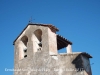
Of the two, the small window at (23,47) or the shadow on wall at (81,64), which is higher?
the small window at (23,47)

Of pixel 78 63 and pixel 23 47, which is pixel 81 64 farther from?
pixel 23 47

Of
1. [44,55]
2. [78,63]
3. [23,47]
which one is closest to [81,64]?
[78,63]

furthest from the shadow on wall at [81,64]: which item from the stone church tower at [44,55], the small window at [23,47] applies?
the small window at [23,47]

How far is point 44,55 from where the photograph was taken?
1545 centimetres

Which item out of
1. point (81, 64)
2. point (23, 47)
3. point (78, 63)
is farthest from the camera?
point (23, 47)

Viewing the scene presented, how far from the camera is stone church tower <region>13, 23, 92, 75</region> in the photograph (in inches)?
542

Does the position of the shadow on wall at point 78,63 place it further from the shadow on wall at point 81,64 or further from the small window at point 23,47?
the small window at point 23,47

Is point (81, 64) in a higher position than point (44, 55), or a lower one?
lower

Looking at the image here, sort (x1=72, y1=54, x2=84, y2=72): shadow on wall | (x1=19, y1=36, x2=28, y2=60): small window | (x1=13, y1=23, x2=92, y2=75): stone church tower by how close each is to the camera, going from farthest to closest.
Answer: (x1=19, y1=36, x2=28, y2=60): small window, (x1=13, y1=23, x2=92, y2=75): stone church tower, (x1=72, y1=54, x2=84, y2=72): shadow on wall

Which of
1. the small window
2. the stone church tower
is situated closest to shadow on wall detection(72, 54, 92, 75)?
the stone church tower

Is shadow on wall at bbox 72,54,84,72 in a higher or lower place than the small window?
lower

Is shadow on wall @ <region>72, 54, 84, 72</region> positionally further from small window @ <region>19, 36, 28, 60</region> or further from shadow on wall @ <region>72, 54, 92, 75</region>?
small window @ <region>19, 36, 28, 60</region>

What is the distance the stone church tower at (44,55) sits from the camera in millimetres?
13758

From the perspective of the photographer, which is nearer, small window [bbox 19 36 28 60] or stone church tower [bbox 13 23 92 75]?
stone church tower [bbox 13 23 92 75]
